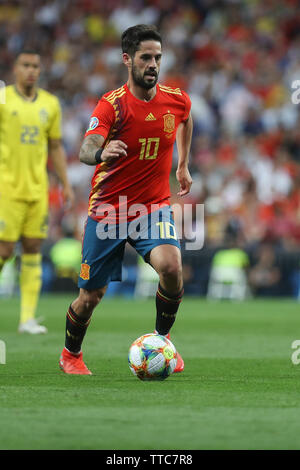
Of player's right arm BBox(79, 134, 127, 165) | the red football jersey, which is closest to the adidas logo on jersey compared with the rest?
the red football jersey

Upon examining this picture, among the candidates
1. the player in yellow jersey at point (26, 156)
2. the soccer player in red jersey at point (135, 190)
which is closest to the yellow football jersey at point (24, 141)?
the player in yellow jersey at point (26, 156)

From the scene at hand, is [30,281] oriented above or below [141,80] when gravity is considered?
below

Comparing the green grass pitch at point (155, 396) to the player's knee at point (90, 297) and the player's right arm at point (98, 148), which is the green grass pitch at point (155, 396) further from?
the player's right arm at point (98, 148)

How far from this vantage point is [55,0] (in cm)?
2264

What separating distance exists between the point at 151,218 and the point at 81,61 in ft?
50.3

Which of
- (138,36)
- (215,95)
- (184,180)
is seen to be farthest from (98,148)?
(215,95)

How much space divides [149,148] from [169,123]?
0.79ft

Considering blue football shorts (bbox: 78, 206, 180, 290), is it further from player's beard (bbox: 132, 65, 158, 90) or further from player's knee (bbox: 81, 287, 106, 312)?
player's beard (bbox: 132, 65, 158, 90)

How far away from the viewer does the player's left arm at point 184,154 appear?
7.11 m

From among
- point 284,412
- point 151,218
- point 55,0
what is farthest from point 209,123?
point 284,412

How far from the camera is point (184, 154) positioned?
23.9 feet

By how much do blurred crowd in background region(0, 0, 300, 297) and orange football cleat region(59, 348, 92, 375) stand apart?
31.2 feet

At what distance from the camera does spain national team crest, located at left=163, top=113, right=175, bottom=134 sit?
674 cm

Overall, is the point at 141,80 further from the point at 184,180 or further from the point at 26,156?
the point at 26,156
